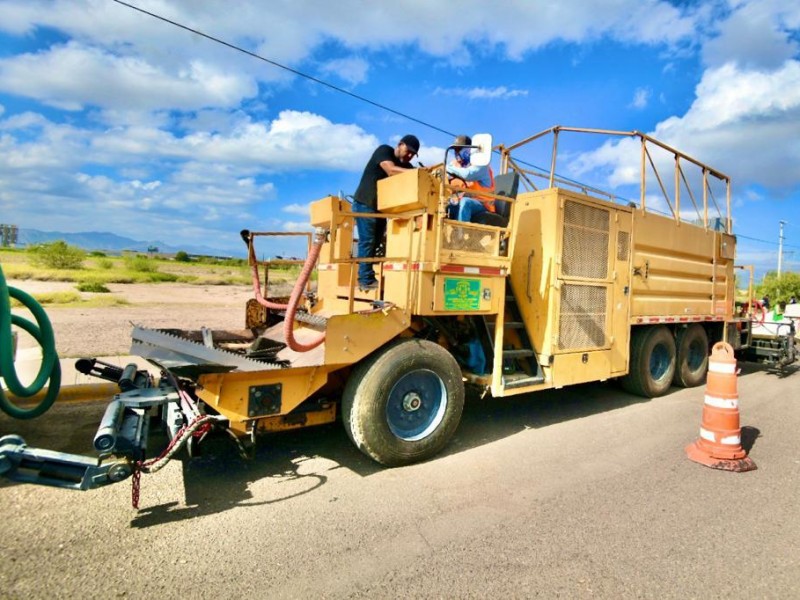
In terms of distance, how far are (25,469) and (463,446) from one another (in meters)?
3.57

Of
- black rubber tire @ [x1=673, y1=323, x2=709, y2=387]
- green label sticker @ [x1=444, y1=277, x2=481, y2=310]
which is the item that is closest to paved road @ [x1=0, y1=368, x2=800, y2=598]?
green label sticker @ [x1=444, y1=277, x2=481, y2=310]

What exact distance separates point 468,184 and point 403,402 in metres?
2.48

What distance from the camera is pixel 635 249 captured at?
21.8ft

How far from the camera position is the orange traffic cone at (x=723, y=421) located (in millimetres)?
4598

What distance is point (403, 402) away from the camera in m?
4.42

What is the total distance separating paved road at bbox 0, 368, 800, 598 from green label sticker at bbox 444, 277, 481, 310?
1.45 metres

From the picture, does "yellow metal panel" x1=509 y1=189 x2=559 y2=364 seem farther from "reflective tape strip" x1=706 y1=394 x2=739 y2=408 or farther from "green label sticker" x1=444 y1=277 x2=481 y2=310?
"reflective tape strip" x1=706 y1=394 x2=739 y2=408

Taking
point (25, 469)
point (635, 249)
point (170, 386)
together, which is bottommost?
point (25, 469)

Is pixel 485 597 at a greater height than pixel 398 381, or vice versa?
pixel 398 381

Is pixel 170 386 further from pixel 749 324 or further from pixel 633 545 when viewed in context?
pixel 749 324

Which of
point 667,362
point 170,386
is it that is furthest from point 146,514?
point 667,362

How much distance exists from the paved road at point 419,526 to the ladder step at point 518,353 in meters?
0.91

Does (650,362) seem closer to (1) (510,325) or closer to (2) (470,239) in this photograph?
(1) (510,325)

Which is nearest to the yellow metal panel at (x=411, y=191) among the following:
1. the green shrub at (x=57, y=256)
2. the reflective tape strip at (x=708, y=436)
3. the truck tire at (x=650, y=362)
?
the reflective tape strip at (x=708, y=436)
